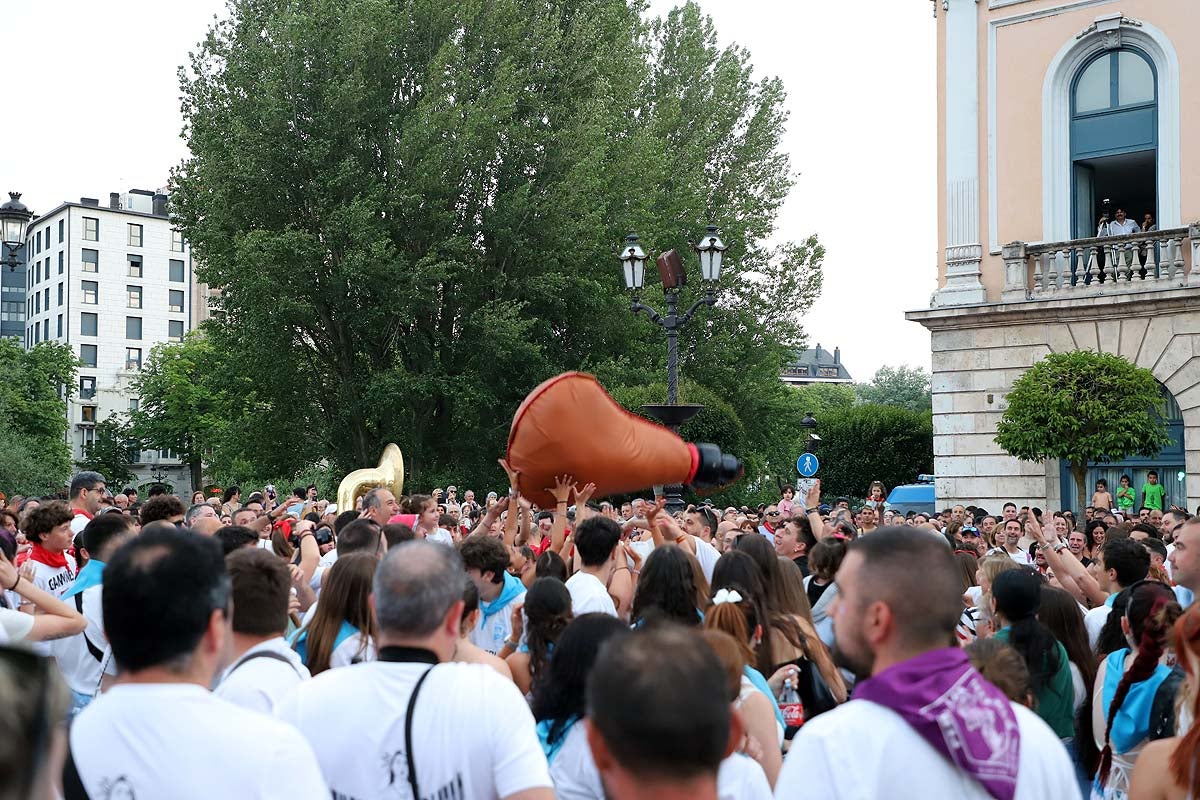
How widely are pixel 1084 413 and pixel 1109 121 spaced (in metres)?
7.03

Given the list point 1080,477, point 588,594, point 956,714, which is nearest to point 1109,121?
point 1080,477

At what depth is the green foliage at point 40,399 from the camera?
6009cm

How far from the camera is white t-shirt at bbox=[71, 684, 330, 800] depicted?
2586mm

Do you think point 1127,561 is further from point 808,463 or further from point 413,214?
point 413,214

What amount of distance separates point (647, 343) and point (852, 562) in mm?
26246

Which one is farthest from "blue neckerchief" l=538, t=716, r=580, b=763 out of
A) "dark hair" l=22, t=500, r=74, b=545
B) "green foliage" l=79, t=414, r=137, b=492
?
"green foliage" l=79, t=414, r=137, b=492

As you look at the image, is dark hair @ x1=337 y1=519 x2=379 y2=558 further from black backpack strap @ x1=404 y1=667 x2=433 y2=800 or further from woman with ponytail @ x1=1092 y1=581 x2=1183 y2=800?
woman with ponytail @ x1=1092 y1=581 x2=1183 y2=800

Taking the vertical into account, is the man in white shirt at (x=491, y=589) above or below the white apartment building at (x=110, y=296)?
below

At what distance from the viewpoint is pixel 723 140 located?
33.5 metres

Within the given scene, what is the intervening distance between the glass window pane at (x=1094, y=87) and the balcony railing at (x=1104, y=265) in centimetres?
290

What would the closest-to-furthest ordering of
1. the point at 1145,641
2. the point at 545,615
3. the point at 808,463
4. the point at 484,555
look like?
the point at 1145,641, the point at 545,615, the point at 484,555, the point at 808,463

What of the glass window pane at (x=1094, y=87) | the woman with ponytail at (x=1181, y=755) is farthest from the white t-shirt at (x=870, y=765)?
the glass window pane at (x=1094, y=87)

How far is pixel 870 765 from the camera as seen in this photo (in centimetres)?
258

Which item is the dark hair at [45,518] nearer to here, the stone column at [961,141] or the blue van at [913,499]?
the stone column at [961,141]
